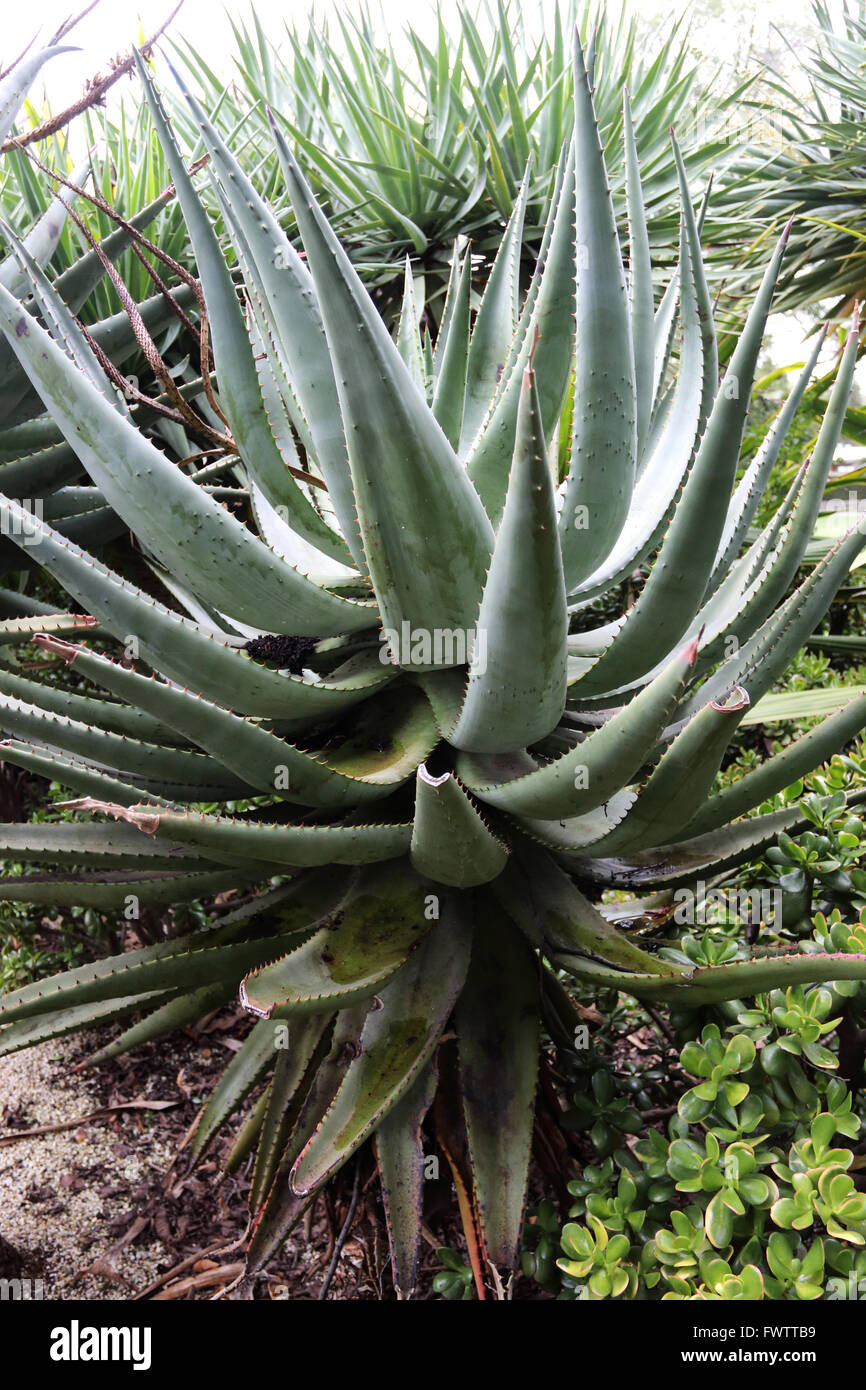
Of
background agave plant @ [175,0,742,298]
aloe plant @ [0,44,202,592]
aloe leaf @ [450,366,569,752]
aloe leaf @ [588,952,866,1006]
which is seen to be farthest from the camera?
background agave plant @ [175,0,742,298]

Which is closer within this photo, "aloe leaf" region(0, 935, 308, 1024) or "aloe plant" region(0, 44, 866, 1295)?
"aloe plant" region(0, 44, 866, 1295)

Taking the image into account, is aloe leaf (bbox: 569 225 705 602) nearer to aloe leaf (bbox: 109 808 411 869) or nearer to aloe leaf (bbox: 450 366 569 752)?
aloe leaf (bbox: 450 366 569 752)

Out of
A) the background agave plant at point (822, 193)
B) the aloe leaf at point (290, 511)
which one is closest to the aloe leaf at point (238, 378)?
the aloe leaf at point (290, 511)

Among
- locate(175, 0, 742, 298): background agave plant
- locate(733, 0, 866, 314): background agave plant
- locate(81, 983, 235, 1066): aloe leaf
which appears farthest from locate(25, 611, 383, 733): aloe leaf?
locate(733, 0, 866, 314): background agave plant

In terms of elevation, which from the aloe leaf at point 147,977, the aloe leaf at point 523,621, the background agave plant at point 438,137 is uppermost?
the background agave plant at point 438,137

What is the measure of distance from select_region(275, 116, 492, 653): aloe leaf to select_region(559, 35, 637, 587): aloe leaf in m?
0.16

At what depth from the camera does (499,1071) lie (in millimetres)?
1209

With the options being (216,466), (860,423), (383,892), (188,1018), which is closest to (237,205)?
(216,466)

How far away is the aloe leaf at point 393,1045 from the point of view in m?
1.03

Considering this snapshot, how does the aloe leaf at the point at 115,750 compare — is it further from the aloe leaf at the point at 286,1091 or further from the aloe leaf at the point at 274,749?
the aloe leaf at the point at 286,1091

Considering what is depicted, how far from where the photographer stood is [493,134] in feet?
10.3

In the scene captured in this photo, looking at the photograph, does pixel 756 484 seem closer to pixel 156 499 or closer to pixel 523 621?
pixel 523 621

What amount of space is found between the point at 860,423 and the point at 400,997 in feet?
9.99

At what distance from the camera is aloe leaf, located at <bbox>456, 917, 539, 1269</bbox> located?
1109 millimetres
